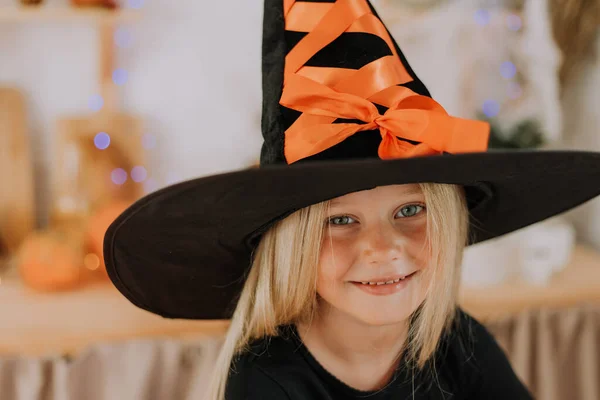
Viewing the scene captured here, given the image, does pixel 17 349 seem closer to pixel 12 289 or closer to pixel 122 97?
pixel 12 289

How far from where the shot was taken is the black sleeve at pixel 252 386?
2.30 feet

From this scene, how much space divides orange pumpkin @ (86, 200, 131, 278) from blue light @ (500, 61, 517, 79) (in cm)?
95

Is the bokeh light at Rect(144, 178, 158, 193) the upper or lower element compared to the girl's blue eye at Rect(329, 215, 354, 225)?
lower

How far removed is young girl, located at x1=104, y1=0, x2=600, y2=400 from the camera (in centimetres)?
57

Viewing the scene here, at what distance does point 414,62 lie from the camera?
1.38 meters

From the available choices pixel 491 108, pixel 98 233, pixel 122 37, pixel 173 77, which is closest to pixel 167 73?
pixel 173 77

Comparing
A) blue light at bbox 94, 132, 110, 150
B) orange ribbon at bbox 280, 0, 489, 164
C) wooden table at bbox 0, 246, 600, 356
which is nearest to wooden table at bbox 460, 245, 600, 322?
wooden table at bbox 0, 246, 600, 356

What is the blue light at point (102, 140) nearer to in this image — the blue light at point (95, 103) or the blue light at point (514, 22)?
the blue light at point (95, 103)

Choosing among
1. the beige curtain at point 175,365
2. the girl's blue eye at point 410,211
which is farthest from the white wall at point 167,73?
the girl's blue eye at point 410,211

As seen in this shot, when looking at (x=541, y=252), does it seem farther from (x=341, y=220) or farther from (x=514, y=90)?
(x=341, y=220)

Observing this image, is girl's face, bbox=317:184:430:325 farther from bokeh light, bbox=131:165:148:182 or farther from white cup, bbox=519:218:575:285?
bokeh light, bbox=131:165:148:182

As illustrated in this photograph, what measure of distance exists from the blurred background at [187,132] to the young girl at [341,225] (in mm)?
347

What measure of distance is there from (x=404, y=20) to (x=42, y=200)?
96 centimetres

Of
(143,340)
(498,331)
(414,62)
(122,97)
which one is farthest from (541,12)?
(143,340)
